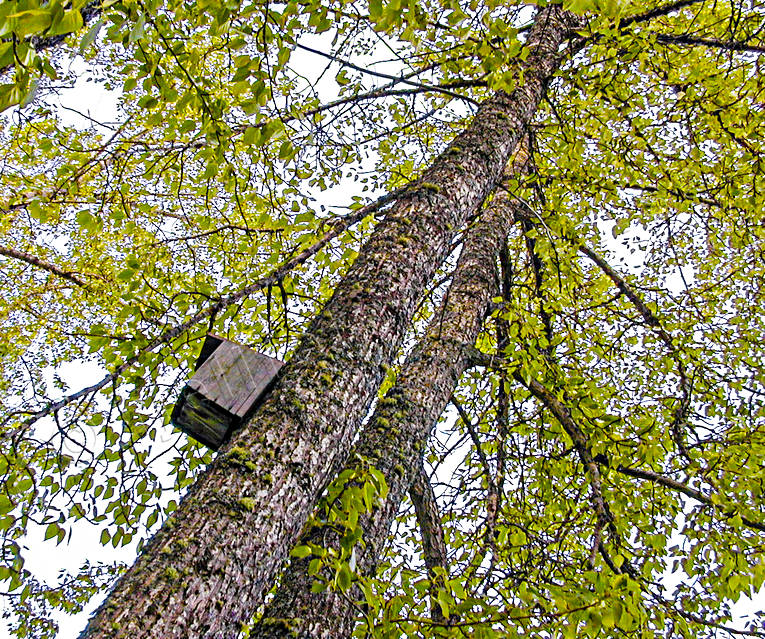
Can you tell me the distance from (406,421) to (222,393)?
3.35 ft

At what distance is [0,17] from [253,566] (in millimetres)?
1422

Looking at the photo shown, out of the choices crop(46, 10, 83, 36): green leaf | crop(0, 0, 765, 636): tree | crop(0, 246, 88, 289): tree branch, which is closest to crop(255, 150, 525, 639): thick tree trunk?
crop(0, 0, 765, 636): tree

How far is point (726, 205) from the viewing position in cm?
459

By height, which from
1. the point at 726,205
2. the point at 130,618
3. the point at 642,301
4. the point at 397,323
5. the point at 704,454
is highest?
the point at 726,205

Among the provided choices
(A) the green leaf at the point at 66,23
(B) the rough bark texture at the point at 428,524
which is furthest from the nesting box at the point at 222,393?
(B) the rough bark texture at the point at 428,524

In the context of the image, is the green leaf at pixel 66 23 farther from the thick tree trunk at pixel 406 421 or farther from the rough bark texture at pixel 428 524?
the rough bark texture at pixel 428 524

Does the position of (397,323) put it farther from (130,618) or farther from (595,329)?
(595,329)

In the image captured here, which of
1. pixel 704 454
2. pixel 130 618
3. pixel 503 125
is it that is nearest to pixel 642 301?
pixel 704 454

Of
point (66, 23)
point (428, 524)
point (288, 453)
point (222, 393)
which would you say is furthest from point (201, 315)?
point (428, 524)

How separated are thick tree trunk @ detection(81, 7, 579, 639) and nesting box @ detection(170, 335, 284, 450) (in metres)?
0.10

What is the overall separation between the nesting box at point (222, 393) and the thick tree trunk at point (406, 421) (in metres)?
0.47

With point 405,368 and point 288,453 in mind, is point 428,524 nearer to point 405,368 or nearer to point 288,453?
point 405,368

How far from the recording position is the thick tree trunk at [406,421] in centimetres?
189

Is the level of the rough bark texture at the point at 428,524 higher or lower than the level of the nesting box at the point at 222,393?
higher
